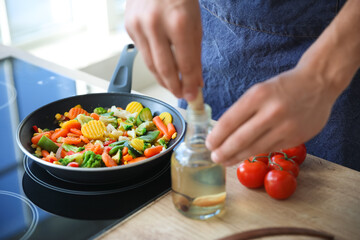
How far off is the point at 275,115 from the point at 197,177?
0.22 meters

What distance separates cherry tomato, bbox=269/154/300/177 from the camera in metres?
1.03

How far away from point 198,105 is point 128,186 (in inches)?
12.1

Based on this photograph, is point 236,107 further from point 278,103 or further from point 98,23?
point 98,23

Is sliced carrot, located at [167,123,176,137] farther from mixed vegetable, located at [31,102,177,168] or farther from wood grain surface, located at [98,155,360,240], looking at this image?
wood grain surface, located at [98,155,360,240]

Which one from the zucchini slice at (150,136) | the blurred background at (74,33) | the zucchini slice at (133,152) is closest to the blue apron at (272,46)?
the zucchini slice at (150,136)

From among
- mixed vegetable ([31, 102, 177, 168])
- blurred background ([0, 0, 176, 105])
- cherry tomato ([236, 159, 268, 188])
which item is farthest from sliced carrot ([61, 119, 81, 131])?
blurred background ([0, 0, 176, 105])

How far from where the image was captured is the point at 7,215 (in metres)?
0.98

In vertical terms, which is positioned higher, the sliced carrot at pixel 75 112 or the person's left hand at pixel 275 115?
the person's left hand at pixel 275 115

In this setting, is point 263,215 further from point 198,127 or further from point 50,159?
point 50,159

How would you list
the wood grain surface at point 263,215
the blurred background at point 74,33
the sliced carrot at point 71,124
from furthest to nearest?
1. the blurred background at point 74,33
2. the sliced carrot at point 71,124
3. the wood grain surface at point 263,215

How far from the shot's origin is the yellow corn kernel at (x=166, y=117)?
4.07 ft

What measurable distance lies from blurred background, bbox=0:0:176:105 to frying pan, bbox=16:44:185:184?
133 centimetres

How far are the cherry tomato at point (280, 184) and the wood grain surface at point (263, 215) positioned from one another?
0.07ft

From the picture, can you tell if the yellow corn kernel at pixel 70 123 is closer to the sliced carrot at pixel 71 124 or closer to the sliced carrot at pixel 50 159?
the sliced carrot at pixel 71 124
